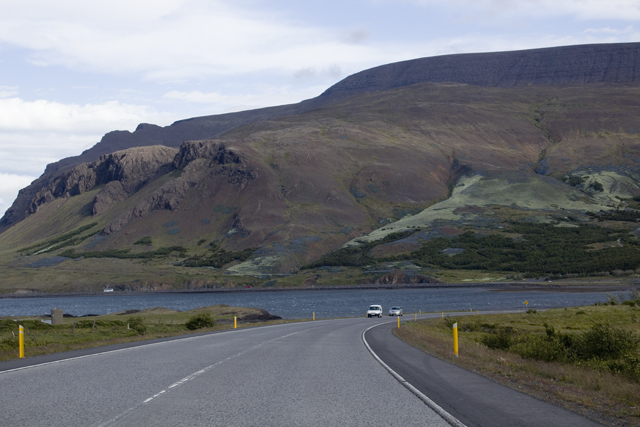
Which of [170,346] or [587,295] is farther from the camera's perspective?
[587,295]

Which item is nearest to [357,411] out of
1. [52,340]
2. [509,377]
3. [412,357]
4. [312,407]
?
[312,407]

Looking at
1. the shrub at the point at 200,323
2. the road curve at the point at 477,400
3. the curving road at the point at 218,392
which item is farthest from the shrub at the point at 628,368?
the shrub at the point at 200,323

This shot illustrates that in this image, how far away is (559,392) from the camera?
1390 centimetres

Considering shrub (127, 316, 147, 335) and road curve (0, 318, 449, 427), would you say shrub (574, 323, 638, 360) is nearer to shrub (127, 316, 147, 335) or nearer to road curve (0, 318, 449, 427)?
road curve (0, 318, 449, 427)

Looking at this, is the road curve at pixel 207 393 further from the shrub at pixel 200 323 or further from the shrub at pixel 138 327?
the shrub at pixel 200 323

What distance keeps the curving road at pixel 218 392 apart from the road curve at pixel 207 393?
2 centimetres

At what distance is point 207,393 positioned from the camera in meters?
13.4

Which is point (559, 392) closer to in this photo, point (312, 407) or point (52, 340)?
point (312, 407)

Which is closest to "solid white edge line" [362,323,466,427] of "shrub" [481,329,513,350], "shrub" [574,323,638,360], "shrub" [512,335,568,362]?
"shrub" [512,335,568,362]

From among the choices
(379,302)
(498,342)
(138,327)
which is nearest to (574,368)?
(498,342)

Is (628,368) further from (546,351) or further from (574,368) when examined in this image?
(546,351)

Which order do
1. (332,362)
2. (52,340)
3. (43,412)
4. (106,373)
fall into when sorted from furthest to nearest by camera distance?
1. (52,340)
2. (332,362)
3. (106,373)
4. (43,412)

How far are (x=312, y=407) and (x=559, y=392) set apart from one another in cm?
606

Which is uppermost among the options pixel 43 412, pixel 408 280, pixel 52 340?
pixel 43 412
